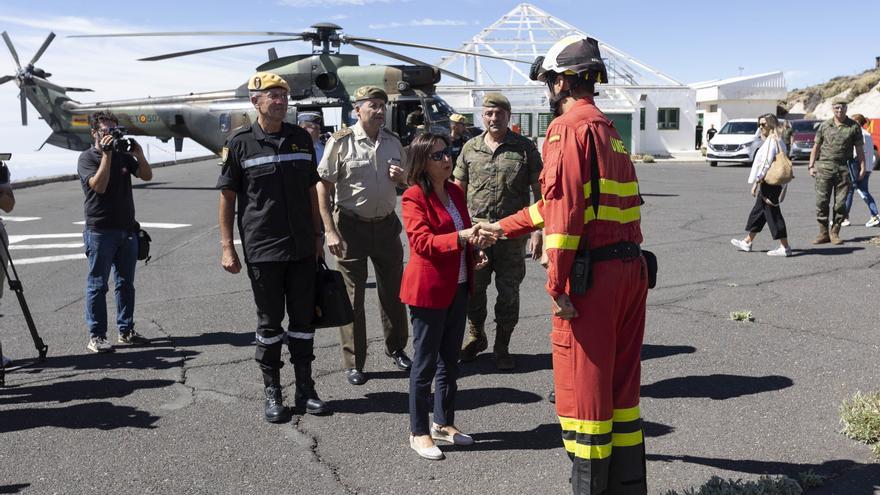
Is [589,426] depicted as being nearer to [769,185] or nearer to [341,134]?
[341,134]

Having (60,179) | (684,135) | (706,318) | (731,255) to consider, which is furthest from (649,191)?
(684,135)

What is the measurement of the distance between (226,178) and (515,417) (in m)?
2.34

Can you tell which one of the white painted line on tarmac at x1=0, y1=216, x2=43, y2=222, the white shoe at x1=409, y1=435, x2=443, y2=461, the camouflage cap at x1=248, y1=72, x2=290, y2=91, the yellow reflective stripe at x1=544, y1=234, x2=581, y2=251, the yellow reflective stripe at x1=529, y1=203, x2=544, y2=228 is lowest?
the white shoe at x1=409, y1=435, x2=443, y2=461

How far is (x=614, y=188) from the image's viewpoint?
3.00 meters

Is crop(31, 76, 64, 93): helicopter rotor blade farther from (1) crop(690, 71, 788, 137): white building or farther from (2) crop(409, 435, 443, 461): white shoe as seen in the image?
(1) crop(690, 71, 788, 137): white building

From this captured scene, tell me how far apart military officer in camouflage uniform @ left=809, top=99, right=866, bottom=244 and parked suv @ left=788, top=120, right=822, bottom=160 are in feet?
64.2

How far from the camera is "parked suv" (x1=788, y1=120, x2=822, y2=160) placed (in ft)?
94.4

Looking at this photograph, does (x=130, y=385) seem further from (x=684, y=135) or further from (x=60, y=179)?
(x=684, y=135)

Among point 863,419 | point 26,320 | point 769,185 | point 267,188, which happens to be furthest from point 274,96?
point 769,185

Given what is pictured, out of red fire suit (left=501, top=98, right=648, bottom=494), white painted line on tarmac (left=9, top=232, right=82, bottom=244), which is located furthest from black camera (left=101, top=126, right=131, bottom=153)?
white painted line on tarmac (left=9, top=232, right=82, bottom=244)

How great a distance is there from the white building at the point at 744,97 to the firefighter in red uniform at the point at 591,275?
43.7 metres

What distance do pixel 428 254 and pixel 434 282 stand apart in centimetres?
16

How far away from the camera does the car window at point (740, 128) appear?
2905 centimetres

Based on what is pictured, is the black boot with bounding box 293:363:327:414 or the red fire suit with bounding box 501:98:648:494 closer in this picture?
the red fire suit with bounding box 501:98:648:494
